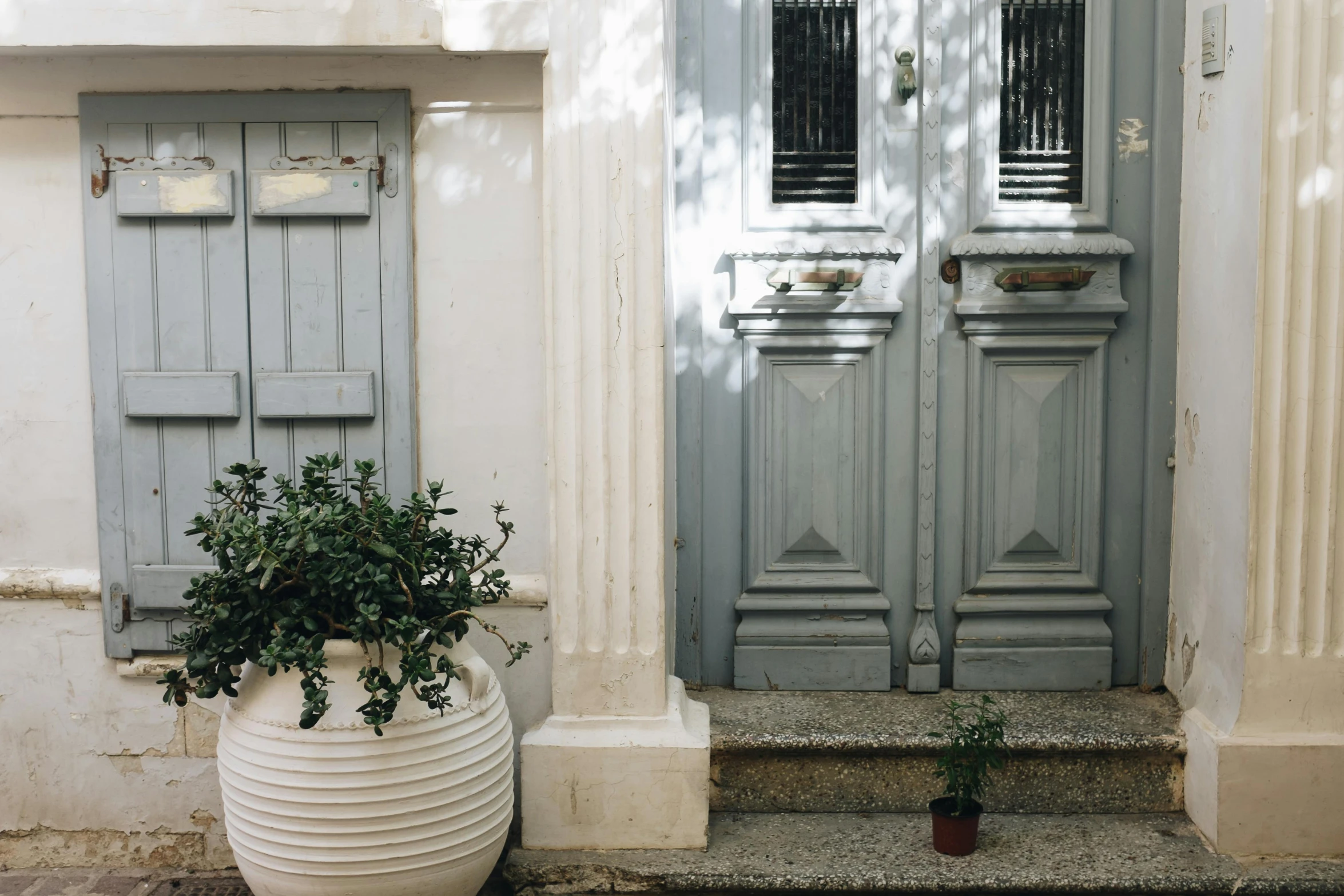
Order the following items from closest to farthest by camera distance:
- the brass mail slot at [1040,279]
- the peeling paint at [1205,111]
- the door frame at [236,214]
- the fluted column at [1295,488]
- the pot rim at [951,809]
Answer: the fluted column at [1295,488] → the pot rim at [951,809] → the door frame at [236,214] → the peeling paint at [1205,111] → the brass mail slot at [1040,279]

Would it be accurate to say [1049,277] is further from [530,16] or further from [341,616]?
[341,616]

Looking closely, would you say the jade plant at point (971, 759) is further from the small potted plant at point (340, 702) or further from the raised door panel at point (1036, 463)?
the small potted plant at point (340, 702)

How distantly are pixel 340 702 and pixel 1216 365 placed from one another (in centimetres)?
256

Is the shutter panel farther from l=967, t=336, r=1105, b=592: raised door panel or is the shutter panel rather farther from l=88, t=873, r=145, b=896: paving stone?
l=967, t=336, r=1105, b=592: raised door panel

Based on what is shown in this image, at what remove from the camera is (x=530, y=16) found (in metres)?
3.14

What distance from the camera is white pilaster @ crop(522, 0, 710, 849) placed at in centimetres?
314

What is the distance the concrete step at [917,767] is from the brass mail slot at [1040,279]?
1.33m

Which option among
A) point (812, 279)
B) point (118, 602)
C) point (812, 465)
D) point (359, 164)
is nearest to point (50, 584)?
point (118, 602)

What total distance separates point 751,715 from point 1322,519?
1.70 m

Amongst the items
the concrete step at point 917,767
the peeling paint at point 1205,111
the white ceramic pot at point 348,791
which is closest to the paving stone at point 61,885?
the white ceramic pot at point 348,791

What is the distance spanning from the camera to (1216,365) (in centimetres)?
337

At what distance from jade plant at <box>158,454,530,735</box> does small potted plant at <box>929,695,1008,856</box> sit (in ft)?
4.33

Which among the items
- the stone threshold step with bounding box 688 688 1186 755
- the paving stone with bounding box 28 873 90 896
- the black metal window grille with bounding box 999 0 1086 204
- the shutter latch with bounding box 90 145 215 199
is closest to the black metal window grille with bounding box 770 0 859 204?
Answer: the black metal window grille with bounding box 999 0 1086 204

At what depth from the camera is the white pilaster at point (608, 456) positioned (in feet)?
10.3
